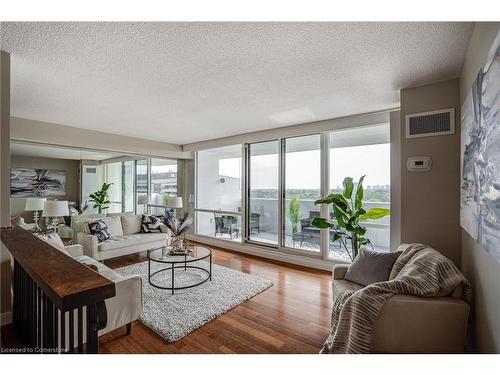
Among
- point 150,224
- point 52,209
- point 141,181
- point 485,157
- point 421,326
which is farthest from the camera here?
point 141,181

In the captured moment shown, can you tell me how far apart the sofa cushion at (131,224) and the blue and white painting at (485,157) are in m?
4.79

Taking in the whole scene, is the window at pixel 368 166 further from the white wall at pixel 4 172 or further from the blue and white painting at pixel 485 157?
the white wall at pixel 4 172

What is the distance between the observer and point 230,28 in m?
1.57

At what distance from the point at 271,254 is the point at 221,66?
3350 millimetres

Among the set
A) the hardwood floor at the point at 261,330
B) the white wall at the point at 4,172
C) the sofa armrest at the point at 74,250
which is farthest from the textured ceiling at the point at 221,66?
the hardwood floor at the point at 261,330

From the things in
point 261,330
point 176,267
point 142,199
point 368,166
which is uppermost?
point 368,166

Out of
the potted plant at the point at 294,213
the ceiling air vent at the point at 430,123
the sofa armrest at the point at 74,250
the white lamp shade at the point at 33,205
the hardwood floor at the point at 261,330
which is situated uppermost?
the ceiling air vent at the point at 430,123

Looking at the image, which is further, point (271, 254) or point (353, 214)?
point (271, 254)

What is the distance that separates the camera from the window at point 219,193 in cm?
518

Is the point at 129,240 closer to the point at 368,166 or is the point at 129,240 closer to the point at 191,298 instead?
the point at 191,298

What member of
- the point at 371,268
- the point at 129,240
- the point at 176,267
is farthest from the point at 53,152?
the point at 371,268

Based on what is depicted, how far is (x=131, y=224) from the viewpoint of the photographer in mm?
4555

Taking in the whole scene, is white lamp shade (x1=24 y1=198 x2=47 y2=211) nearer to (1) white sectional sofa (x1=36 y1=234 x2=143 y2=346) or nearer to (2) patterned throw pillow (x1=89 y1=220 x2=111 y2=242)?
(2) patterned throw pillow (x1=89 y1=220 x2=111 y2=242)

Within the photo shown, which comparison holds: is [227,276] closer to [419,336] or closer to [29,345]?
[29,345]
